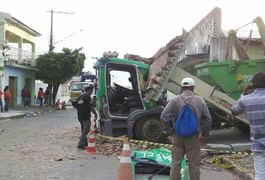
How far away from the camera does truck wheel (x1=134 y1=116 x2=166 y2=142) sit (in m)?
12.6

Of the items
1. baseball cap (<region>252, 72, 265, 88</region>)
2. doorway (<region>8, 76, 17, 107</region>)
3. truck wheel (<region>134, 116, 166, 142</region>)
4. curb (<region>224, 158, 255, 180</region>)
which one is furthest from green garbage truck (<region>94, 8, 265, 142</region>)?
doorway (<region>8, 76, 17, 107</region>)

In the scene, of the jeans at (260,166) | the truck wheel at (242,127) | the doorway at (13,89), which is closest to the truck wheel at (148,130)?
the truck wheel at (242,127)

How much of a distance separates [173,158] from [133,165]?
1103 millimetres

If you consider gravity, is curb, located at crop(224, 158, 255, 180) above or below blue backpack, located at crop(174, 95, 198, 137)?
below

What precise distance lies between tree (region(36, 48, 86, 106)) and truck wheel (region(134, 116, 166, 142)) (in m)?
26.2

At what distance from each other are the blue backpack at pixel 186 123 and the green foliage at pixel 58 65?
3265 cm

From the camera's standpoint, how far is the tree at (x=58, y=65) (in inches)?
1510

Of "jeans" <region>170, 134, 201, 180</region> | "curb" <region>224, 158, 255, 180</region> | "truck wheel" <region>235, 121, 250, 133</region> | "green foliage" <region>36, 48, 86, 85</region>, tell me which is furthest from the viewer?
"green foliage" <region>36, 48, 86, 85</region>

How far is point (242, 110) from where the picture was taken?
5.41 m

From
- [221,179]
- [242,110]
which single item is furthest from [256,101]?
[221,179]

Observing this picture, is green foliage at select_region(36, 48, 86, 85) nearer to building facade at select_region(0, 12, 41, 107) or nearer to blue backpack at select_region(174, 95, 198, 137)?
building facade at select_region(0, 12, 41, 107)

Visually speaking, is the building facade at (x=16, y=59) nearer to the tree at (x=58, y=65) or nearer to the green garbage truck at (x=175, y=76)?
the tree at (x=58, y=65)

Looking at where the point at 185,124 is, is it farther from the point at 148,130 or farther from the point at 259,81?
the point at 148,130

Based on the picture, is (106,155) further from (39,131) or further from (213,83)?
(39,131)
